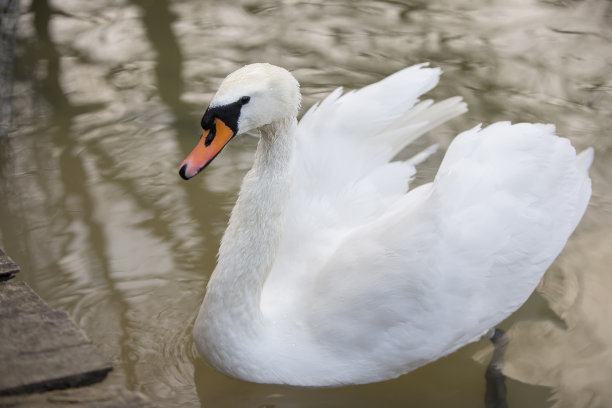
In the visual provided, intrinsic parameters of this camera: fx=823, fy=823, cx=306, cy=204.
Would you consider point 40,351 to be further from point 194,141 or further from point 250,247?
point 194,141

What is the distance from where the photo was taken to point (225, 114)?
9.62 ft

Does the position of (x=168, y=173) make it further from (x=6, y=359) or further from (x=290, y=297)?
(x=6, y=359)

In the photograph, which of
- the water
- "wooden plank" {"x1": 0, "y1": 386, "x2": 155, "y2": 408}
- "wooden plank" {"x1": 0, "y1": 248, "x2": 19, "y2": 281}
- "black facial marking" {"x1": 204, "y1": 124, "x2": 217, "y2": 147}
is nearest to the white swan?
"black facial marking" {"x1": 204, "y1": 124, "x2": 217, "y2": 147}

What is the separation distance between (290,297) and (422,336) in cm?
59

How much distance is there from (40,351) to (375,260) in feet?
4.65

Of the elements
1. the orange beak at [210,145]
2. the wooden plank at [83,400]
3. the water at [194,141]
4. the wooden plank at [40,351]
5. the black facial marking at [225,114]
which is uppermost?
the black facial marking at [225,114]

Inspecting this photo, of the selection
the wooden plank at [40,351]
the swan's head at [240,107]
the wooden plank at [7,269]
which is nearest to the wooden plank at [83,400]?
the wooden plank at [40,351]

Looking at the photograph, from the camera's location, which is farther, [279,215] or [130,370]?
[130,370]

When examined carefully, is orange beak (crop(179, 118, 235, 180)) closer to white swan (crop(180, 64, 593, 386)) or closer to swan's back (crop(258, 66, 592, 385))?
white swan (crop(180, 64, 593, 386))

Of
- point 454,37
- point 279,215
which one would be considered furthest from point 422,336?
point 454,37

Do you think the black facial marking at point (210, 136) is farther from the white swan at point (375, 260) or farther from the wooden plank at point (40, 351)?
the wooden plank at point (40, 351)

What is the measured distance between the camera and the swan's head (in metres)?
2.92

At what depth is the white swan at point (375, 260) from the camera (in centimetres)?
321

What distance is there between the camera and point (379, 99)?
157 inches
